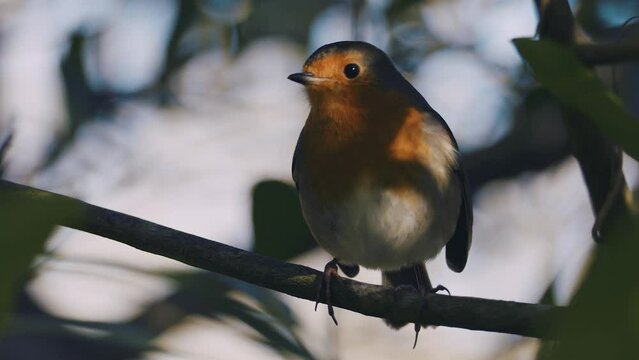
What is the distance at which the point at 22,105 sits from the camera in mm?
4941

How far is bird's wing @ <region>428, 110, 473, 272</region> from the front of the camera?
3420 mm

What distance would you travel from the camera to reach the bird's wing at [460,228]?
3.42 m

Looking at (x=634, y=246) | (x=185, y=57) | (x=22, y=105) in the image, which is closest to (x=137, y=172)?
(x=185, y=57)

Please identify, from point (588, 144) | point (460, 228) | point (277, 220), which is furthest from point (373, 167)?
point (588, 144)

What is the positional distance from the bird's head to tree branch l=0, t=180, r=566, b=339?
1.25 metres

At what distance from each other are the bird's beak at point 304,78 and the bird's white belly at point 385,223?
0.44 m

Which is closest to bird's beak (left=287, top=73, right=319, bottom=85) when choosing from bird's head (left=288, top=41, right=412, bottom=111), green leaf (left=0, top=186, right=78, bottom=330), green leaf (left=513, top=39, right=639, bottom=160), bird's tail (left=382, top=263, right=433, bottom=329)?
bird's head (left=288, top=41, right=412, bottom=111)

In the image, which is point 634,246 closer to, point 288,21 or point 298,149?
point 298,149

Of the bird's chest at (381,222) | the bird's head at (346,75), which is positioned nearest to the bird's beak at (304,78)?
the bird's head at (346,75)

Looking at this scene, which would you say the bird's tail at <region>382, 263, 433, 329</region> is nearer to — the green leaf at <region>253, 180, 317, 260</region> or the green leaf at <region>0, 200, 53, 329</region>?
the green leaf at <region>253, 180, 317, 260</region>

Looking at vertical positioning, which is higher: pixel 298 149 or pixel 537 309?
pixel 537 309

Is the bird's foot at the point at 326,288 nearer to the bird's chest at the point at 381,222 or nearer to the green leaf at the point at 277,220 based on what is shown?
the green leaf at the point at 277,220

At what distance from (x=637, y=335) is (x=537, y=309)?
103 cm

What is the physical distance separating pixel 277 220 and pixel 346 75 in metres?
1.31
